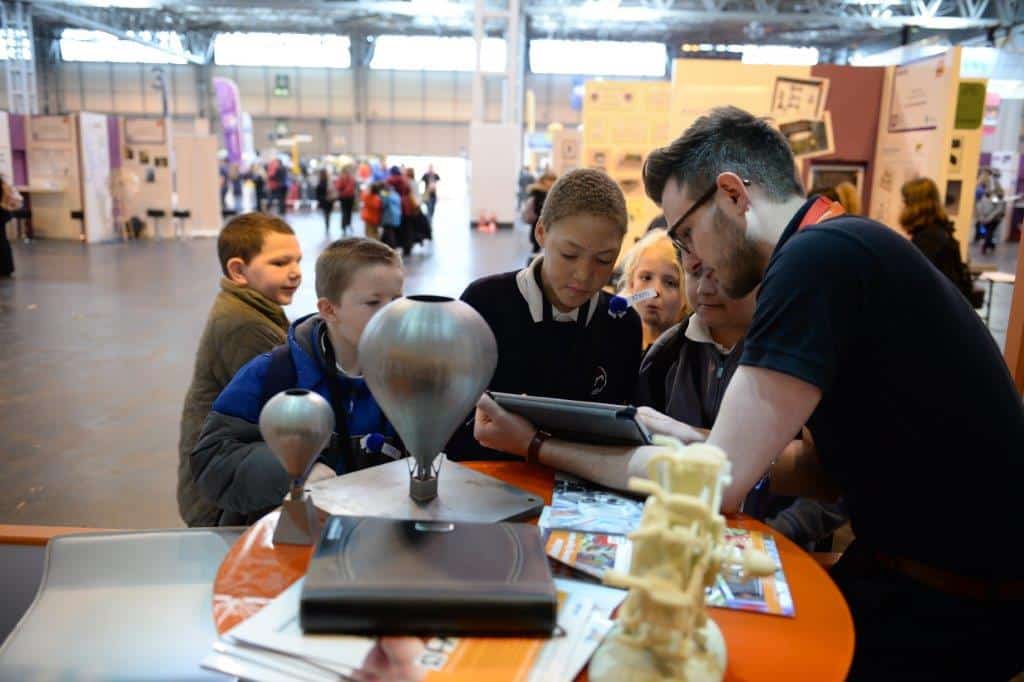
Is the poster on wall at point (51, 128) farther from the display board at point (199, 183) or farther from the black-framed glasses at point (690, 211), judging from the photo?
the black-framed glasses at point (690, 211)

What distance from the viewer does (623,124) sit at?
30.3 feet

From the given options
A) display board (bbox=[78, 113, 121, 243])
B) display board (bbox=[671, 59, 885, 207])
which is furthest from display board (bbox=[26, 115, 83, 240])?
display board (bbox=[671, 59, 885, 207])

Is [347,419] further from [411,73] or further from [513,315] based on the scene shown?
[411,73]

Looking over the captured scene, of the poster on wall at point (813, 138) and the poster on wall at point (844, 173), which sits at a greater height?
the poster on wall at point (813, 138)

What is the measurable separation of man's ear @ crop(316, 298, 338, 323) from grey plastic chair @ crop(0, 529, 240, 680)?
0.52 metres

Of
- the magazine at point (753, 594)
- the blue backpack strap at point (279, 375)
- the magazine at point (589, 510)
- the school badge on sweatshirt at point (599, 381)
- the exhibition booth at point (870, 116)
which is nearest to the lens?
the magazine at point (753, 594)

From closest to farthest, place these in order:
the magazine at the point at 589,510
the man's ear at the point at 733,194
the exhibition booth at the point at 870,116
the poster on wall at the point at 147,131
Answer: the magazine at the point at 589,510 < the man's ear at the point at 733,194 < the exhibition booth at the point at 870,116 < the poster on wall at the point at 147,131

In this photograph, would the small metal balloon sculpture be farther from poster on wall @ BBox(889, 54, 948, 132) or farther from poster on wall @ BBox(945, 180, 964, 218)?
poster on wall @ BBox(945, 180, 964, 218)

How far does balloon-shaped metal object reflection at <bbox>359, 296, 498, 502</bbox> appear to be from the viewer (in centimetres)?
98

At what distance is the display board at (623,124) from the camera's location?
9.23 meters

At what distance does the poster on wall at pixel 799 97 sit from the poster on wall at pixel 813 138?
58mm

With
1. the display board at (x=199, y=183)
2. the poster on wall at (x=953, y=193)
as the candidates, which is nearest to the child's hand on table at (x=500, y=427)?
the poster on wall at (x=953, y=193)

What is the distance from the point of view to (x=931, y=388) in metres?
1.15

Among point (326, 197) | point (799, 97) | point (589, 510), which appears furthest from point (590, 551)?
point (326, 197)
